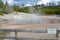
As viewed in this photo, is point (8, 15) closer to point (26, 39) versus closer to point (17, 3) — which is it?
point (17, 3)

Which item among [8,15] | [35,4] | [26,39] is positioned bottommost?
[26,39]

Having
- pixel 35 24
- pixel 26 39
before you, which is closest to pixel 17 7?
pixel 35 24

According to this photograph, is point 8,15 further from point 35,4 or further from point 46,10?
point 46,10

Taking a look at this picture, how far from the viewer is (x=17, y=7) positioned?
475 centimetres

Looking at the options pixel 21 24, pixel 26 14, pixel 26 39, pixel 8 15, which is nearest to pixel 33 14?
pixel 26 14

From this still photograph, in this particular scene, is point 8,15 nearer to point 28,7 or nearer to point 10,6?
point 10,6

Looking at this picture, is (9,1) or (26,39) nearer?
(26,39)

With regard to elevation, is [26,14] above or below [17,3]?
below

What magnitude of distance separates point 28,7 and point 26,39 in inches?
52.6

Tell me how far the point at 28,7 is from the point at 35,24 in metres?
0.63

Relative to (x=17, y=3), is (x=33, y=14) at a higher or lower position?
lower

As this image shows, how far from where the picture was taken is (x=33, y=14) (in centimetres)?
467

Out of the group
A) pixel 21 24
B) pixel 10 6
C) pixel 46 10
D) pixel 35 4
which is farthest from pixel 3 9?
pixel 46 10

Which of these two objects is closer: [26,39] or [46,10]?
[26,39]
